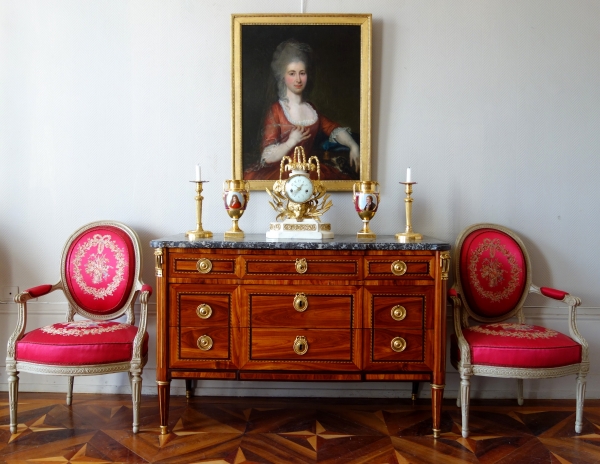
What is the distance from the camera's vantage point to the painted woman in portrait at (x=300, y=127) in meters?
3.02

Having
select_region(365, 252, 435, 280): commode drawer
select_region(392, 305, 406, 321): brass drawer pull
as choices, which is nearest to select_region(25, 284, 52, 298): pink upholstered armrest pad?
select_region(365, 252, 435, 280): commode drawer

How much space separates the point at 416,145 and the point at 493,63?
65 centimetres

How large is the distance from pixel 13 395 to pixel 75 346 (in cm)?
43

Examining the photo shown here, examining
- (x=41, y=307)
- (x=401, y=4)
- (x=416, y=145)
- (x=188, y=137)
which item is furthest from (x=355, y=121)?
(x=41, y=307)

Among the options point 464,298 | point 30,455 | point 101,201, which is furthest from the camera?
point 101,201

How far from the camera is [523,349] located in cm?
245

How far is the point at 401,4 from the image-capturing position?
302 cm

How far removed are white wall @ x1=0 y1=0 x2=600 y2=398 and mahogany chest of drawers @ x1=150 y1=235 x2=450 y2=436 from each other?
25.9 inches

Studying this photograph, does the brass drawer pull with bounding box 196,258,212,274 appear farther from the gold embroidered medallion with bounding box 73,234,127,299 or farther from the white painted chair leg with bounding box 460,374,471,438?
the white painted chair leg with bounding box 460,374,471,438

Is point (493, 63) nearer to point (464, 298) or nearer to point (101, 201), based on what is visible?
point (464, 298)

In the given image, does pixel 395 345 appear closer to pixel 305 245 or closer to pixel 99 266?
pixel 305 245

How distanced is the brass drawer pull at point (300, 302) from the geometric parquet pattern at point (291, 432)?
2.13 feet

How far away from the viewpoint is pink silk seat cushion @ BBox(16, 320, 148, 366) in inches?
95.8

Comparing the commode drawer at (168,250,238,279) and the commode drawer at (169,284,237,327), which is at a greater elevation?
the commode drawer at (168,250,238,279)
